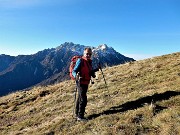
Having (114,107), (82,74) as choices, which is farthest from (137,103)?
(82,74)

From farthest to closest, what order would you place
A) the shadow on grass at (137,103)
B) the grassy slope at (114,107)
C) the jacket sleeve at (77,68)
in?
the shadow on grass at (137,103), the jacket sleeve at (77,68), the grassy slope at (114,107)

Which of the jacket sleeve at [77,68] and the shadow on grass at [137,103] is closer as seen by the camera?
the jacket sleeve at [77,68]

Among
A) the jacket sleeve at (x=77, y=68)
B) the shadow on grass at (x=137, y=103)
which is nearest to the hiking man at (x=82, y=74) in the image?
the jacket sleeve at (x=77, y=68)

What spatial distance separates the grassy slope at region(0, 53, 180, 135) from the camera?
44.3ft

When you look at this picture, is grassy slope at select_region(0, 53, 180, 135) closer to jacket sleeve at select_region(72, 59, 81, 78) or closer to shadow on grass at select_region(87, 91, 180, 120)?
shadow on grass at select_region(87, 91, 180, 120)

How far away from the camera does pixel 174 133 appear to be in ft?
38.5

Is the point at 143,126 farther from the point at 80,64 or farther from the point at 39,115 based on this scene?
the point at 39,115

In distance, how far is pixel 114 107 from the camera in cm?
1717

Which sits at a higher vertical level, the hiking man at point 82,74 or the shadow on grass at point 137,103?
the hiking man at point 82,74

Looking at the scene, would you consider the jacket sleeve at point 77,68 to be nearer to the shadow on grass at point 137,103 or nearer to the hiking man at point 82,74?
the hiking man at point 82,74

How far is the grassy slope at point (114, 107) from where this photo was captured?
44.3ft

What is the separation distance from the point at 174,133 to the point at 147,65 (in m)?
17.6

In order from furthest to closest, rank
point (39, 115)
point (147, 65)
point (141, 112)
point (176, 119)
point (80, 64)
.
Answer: point (147, 65) < point (39, 115) < point (80, 64) < point (141, 112) < point (176, 119)

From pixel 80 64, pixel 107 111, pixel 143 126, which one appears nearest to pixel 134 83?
pixel 107 111
